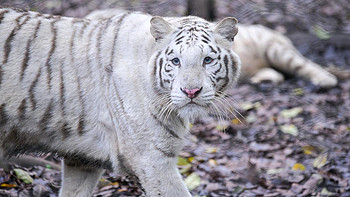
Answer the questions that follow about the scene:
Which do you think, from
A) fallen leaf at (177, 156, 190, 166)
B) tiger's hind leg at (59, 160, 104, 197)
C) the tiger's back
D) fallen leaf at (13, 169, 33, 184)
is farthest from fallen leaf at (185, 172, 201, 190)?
the tiger's back

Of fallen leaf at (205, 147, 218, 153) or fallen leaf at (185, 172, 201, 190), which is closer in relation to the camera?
fallen leaf at (185, 172, 201, 190)

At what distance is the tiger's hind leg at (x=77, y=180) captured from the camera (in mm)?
3818

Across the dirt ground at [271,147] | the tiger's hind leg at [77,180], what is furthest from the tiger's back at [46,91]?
the dirt ground at [271,147]

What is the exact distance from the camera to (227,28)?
11.1 feet

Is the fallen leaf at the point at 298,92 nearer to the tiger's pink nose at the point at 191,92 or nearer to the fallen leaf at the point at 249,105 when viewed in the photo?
the fallen leaf at the point at 249,105

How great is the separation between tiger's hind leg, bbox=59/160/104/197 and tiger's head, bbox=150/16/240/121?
0.80 m

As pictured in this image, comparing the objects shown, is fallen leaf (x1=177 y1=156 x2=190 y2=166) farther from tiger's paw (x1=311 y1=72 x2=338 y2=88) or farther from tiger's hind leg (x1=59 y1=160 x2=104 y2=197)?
tiger's paw (x1=311 y1=72 x2=338 y2=88)

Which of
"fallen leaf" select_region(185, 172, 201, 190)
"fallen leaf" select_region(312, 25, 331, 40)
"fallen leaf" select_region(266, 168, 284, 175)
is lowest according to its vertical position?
"fallen leaf" select_region(266, 168, 284, 175)

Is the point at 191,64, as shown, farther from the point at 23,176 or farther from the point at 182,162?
the point at 182,162

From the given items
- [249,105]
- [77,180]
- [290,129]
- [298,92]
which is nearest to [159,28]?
[77,180]

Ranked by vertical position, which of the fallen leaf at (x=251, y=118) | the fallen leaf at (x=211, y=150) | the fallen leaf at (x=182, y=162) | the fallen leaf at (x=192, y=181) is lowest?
the fallen leaf at (x=211, y=150)

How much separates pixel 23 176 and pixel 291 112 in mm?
2869

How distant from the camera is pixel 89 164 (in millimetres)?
3660

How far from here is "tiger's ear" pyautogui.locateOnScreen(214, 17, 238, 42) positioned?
3.36m
